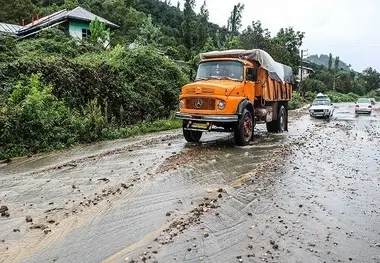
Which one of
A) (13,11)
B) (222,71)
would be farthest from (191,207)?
(13,11)

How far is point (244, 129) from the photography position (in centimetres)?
1266

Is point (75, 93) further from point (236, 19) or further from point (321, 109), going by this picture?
point (236, 19)

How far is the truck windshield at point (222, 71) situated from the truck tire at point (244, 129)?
1.26 metres

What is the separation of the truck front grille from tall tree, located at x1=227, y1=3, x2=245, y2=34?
98522mm

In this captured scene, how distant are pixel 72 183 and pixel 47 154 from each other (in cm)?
427

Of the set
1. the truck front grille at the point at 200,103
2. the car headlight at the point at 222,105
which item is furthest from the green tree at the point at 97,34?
the car headlight at the point at 222,105

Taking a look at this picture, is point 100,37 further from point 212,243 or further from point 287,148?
point 212,243

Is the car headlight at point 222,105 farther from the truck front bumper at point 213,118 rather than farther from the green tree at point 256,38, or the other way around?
the green tree at point 256,38

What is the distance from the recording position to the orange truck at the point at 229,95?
470 inches

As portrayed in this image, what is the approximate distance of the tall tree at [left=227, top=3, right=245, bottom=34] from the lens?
10784cm

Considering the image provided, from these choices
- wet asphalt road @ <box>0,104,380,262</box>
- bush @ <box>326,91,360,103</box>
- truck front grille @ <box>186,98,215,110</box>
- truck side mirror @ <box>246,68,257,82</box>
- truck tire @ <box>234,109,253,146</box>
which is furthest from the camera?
bush @ <box>326,91,360,103</box>

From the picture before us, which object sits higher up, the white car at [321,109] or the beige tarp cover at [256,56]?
the beige tarp cover at [256,56]

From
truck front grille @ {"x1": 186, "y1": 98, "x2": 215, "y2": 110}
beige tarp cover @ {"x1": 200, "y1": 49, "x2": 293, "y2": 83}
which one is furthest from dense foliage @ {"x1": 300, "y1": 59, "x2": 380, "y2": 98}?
truck front grille @ {"x1": 186, "y1": 98, "x2": 215, "y2": 110}

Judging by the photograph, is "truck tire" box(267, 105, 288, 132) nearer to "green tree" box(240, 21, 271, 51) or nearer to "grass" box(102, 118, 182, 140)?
"grass" box(102, 118, 182, 140)
